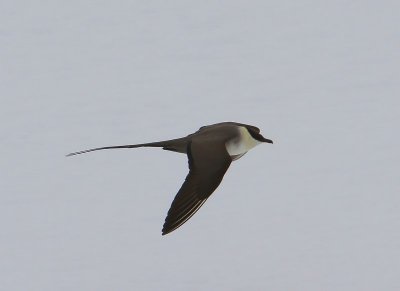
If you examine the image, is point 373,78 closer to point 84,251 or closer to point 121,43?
point 121,43

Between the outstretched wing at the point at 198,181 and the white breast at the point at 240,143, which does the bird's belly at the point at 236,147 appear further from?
the outstretched wing at the point at 198,181

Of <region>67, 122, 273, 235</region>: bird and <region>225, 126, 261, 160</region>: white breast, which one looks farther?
<region>225, 126, 261, 160</region>: white breast

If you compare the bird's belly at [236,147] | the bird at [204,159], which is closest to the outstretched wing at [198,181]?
the bird at [204,159]

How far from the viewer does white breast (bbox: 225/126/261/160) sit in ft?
24.1

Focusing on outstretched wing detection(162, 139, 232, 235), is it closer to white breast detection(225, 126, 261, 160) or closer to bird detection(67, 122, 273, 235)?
bird detection(67, 122, 273, 235)

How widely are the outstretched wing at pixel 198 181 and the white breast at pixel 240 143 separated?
238mm

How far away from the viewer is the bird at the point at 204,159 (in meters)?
6.62

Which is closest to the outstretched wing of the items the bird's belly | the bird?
the bird

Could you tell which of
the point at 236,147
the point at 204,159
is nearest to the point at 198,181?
the point at 204,159

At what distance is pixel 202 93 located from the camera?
34.5 ft

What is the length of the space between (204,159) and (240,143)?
542 millimetres

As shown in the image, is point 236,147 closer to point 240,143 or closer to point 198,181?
point 240,143

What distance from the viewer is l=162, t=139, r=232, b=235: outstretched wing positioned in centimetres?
660

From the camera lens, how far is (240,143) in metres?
7.41
